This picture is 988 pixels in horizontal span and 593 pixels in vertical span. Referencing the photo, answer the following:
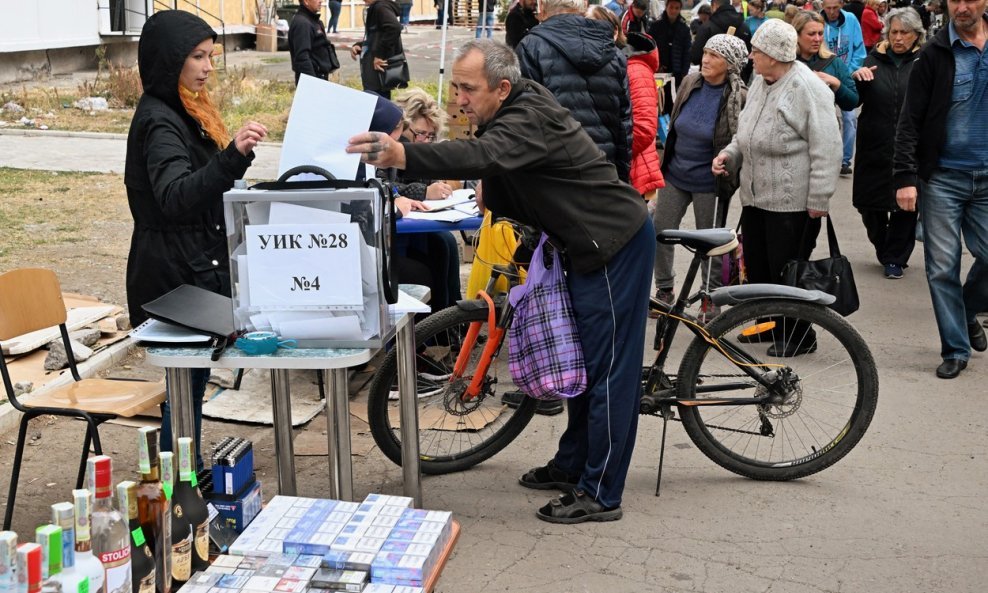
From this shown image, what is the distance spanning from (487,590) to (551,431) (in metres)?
1.68

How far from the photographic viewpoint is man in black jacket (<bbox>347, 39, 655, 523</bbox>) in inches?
157

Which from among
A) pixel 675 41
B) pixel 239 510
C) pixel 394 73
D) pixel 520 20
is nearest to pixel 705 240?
pixel 239 510

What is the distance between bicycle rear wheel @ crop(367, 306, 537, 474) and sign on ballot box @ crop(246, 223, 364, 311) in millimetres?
1426

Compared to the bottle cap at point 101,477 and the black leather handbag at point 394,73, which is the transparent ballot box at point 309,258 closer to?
the bottle cap at point 101,477

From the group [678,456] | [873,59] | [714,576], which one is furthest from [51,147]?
[714,576]

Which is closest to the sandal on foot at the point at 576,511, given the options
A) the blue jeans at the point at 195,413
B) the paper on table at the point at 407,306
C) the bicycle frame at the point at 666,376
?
the bicycle frame at the point at 666,376

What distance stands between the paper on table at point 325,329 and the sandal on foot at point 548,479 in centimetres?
168

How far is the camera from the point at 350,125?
3.45 metres

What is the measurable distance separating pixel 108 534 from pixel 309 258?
45.2 inches

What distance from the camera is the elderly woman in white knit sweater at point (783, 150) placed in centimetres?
659

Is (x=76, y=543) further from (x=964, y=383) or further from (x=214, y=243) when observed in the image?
(x=964, y=383)

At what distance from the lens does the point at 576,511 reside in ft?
15.1

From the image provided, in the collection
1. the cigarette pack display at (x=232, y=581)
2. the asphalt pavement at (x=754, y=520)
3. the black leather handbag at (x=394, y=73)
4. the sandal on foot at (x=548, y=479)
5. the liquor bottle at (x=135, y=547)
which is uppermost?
the black leather handbag at (x=394, y=73)

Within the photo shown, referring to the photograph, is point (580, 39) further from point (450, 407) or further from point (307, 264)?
point (307, 264)
